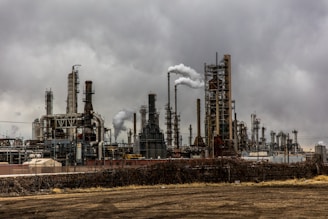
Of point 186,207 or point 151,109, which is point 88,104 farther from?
point 186,207

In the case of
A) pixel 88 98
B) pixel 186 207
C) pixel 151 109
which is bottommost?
pixel 186 207

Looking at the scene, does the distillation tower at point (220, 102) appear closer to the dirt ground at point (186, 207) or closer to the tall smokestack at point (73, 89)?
the tall smokestack at point (73, 89)

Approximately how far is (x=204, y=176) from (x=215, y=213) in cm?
2177

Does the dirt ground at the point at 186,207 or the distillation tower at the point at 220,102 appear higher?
the distillation tower at the point at 220,102

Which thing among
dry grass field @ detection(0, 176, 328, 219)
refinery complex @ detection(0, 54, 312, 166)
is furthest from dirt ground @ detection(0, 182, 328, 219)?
refinery complex @ detection(0, 54, 312, 166)

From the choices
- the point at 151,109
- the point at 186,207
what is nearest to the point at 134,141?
the point at 151,109

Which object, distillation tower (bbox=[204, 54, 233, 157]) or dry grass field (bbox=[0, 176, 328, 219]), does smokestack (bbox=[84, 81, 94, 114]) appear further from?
dry grass field (bbox=[0, 176, 328, 219])

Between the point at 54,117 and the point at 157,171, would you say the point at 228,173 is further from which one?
the point at 54,117

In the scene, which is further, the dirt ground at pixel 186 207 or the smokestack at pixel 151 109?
the smokestack at pixel 151 109

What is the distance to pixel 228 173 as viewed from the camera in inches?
1705

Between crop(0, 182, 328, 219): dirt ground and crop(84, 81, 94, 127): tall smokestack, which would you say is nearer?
crop(0, 182, 328, 219): dirt ground

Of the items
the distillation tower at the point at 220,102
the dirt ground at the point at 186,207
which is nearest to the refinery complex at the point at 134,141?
the distillation tower at the point at 220,102

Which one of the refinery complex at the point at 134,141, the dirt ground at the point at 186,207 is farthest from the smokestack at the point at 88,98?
the dirt ground at the point at 186,207

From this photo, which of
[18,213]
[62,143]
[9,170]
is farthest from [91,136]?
[18,213]
